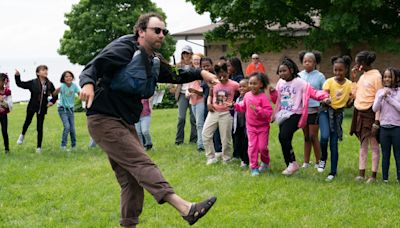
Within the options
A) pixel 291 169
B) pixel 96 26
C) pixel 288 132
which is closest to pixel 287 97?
pixel 288 132

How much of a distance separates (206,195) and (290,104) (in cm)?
201

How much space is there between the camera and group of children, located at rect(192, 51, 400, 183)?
8.04 metres

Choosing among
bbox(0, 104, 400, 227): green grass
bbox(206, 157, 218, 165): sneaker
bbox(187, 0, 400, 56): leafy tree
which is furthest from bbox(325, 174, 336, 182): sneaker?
bbox(187, 0, 400, 56): leafy tree

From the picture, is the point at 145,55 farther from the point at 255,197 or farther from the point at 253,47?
the point at 253,47

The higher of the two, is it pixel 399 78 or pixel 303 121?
pixel 399 78

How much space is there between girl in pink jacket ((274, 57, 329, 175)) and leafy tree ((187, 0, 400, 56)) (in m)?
10.0

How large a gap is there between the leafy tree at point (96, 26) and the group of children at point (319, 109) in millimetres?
33974

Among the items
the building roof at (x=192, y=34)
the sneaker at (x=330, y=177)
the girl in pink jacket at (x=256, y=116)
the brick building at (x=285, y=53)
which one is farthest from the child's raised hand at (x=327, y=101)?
the building roof at (x=192, y=34)

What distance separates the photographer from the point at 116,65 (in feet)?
17.3

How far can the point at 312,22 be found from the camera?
22.3 m

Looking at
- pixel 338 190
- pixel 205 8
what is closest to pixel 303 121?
pixel 338 190

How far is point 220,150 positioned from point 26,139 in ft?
22.4

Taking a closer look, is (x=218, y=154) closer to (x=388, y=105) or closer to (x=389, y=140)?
(x=389, y=140)

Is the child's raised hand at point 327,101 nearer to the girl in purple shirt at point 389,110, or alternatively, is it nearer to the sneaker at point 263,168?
the girl in purple shirt at point 389,110
